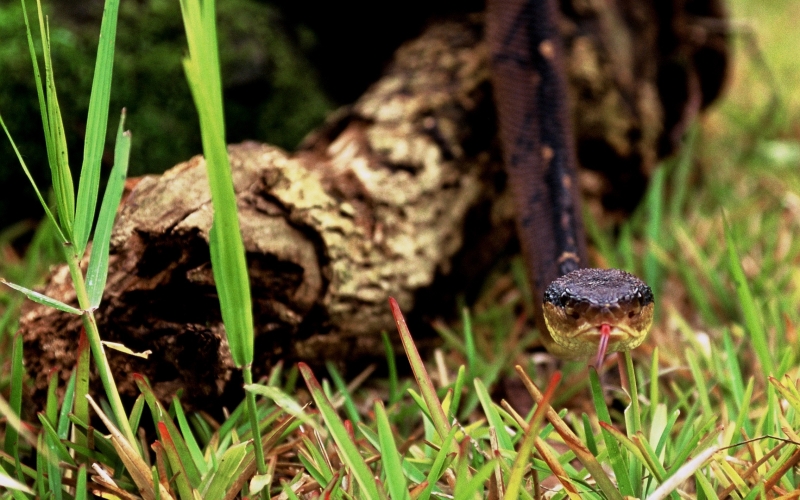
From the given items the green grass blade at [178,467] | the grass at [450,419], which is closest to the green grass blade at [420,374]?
the grass at [450,419]

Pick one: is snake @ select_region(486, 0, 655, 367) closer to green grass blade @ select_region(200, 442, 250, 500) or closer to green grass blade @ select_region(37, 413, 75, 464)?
green grass blade @ select_region(200, 442, 250, 500)

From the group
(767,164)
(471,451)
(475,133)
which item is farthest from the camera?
(767,164)

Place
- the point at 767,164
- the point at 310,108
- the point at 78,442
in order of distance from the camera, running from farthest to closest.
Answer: the point at 767,164 < the point at 310,108 < the point at 78,442

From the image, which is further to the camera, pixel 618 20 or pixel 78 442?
pixel 618 20

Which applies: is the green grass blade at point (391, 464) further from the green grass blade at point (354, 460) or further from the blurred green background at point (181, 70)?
the blurred green background at point (181, 70)

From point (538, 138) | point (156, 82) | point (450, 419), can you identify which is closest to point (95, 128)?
point (450, 419)

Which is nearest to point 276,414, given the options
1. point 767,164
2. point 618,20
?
point 618,20

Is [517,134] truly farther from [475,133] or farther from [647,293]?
[647,293]
